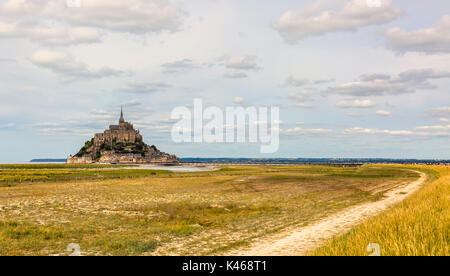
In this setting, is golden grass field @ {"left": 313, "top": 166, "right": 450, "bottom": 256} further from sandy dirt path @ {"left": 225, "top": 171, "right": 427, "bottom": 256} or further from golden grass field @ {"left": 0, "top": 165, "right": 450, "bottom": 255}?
sandy dirt path @ {"left": 225, "top": 171, "right": 427, "bottom": 256}

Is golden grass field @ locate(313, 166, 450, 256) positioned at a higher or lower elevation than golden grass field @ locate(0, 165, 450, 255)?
higher

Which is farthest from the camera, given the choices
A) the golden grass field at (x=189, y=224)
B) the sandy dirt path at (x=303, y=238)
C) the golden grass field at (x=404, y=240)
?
the sandy dirt path at (x=303, y=238)

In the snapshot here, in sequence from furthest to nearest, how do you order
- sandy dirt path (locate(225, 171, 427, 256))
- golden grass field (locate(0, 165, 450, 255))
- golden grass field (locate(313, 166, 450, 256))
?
sandy dirt path (locate(225, 171, 427, 256)), golden grass field (locate(0, 165, 450, 255)), golden grass field (locate(313, 166, 450, 256))

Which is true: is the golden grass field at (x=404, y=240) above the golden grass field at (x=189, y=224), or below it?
above

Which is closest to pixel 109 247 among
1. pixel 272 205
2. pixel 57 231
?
pixel 57 231

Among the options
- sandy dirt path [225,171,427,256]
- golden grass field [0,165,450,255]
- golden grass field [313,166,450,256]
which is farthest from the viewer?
sandy dirt path [225,171,427,256]

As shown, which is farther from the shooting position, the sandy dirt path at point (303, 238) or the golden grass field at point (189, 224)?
the sandy dirt path at point (303, 238)

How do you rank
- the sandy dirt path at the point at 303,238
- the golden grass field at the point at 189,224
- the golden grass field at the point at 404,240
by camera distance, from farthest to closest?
1. the sandy dirt path at the point at 303,238
2. the golden grass field at the point at 189,224
3. the golden grass field at the point at 404,240

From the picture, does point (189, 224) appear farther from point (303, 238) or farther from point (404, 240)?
point (404, 240)

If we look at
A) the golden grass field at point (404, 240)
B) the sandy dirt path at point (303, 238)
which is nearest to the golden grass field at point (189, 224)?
the golden grass field at point (404, 240)

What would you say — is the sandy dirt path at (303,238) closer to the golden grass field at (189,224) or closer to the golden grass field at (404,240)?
the golden grass field at (189,224)

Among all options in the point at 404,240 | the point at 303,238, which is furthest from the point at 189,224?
the point at 404,240

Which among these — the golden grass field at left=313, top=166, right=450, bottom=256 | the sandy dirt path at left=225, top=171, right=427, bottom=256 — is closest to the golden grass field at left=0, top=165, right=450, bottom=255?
the golden grass field at left=313, top=166, right=450, bottom=256
